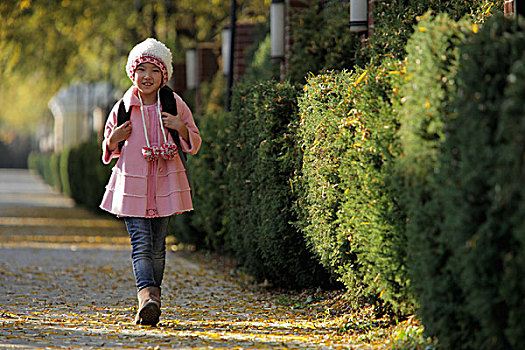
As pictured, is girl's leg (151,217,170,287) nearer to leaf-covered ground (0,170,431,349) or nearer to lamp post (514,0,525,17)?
leaf-covered ground (0,170,431,349)

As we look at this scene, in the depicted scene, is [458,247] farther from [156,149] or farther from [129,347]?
[156,149]

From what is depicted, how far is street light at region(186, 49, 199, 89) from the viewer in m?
18.9

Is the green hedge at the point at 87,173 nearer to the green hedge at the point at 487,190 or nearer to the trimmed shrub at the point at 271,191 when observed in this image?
the trimmed shrub at the point at 271,191

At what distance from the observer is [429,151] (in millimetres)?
4484

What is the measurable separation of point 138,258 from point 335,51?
505 cm

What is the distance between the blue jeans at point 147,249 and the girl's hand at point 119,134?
Answer: 0.54 m

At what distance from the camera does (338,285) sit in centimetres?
738

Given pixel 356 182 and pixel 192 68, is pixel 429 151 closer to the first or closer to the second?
pixel 356 182

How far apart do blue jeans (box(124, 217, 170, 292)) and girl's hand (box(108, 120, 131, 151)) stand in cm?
54

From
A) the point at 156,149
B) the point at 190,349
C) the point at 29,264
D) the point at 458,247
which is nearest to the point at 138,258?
the point at 156,149

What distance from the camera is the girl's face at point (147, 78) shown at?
6133 mm

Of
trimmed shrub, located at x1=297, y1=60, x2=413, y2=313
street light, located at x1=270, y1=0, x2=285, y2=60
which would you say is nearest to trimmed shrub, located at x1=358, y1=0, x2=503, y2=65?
trimmed shrub, located at x1=297, y1=60, x2=413, y2=313

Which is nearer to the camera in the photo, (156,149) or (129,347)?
(129,347)

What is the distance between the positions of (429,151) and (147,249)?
2.35m
